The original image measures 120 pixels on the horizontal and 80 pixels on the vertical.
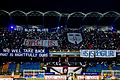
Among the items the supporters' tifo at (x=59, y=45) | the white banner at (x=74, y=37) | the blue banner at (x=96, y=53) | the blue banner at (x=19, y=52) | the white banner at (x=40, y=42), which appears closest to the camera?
the supporters' tifo at (x=59, y=45)

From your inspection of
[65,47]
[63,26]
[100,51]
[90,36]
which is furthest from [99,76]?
[63,26]

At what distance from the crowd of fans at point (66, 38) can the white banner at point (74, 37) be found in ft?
1.26

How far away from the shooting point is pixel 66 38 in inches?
1412

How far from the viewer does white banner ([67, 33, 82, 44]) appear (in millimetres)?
35309

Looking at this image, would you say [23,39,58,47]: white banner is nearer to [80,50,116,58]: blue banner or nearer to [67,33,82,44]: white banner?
[67,33,82,44]: white banner

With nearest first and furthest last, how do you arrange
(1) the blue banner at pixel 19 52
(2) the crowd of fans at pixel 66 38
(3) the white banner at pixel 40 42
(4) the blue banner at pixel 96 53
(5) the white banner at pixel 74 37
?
1. (1) the blue banner at pixel 19 52
2. (4) the blue banner at pixel 96 53
3. (3) the white banner at pixel 40 42
4. (2) the crowd of fans at pixel 66 38
5. (5) the white banner at pixel 74 37

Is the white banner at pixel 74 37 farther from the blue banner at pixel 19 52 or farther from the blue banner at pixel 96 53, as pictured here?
the blue banner at pixel 19 52

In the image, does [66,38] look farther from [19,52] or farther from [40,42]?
[19,52]

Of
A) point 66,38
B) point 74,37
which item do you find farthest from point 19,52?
point 74,37

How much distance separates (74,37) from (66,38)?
1.01 meters

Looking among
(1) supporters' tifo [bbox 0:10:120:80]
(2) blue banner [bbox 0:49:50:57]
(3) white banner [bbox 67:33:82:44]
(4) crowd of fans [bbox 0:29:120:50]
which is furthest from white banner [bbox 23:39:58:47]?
(2) blue banner [bbox 0:49:50:57]

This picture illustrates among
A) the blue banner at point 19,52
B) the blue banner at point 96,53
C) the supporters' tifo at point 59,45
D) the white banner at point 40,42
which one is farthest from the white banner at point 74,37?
the blue banner at point 19,52

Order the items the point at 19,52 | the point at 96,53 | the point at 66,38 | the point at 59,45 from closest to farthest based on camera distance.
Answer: the point at 19,52 < the point at 96,53 < the point at 59,45 < the point at 66,38

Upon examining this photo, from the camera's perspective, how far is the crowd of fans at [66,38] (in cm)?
3356
